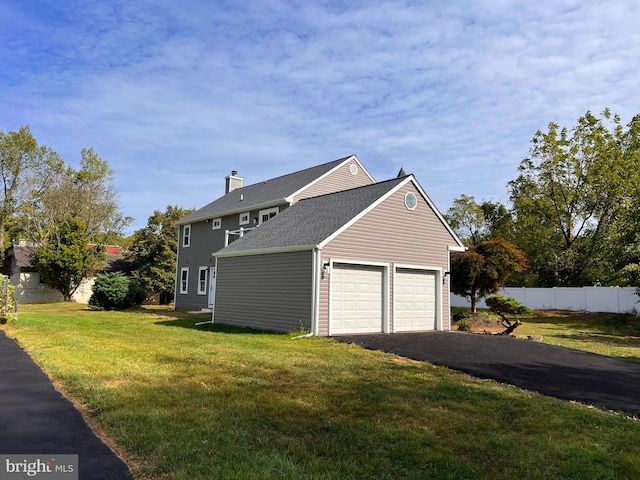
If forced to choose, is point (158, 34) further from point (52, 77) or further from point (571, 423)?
point (571, 423)

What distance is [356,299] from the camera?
1456 centimetres

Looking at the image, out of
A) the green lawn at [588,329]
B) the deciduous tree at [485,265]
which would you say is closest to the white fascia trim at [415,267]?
the green lawn at [588,329]

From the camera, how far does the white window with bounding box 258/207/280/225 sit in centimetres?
2191

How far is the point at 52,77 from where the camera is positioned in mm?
13961

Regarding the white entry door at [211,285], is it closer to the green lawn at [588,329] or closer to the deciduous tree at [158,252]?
the deciduous tree at [158,252]

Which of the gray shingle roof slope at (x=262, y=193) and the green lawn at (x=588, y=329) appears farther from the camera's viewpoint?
the gray shingle roof slope at (x=262, y=193)

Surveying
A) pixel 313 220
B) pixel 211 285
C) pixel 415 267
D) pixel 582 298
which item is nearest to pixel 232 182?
pixel 211 285

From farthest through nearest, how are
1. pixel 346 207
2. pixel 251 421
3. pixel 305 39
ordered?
pixel 346 207 → pixel 305 39 → pixel 251 421

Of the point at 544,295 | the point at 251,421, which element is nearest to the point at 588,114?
the point at 544,295

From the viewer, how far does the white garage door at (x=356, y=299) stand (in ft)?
46.1

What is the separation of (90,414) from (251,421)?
2024mm

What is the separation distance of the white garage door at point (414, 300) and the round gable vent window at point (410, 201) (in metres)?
2.34

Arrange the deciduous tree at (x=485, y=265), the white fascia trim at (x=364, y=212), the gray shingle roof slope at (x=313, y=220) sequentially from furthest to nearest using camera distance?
1. the deciduous tree at (x=485, y=265)
2. the gray shingle roof slope at (x=313, y=220)
3. the white fascia trim at (x=364, y=212)

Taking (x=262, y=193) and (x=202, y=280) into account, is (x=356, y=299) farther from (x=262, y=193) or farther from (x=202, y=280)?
(x=202, y=280)
